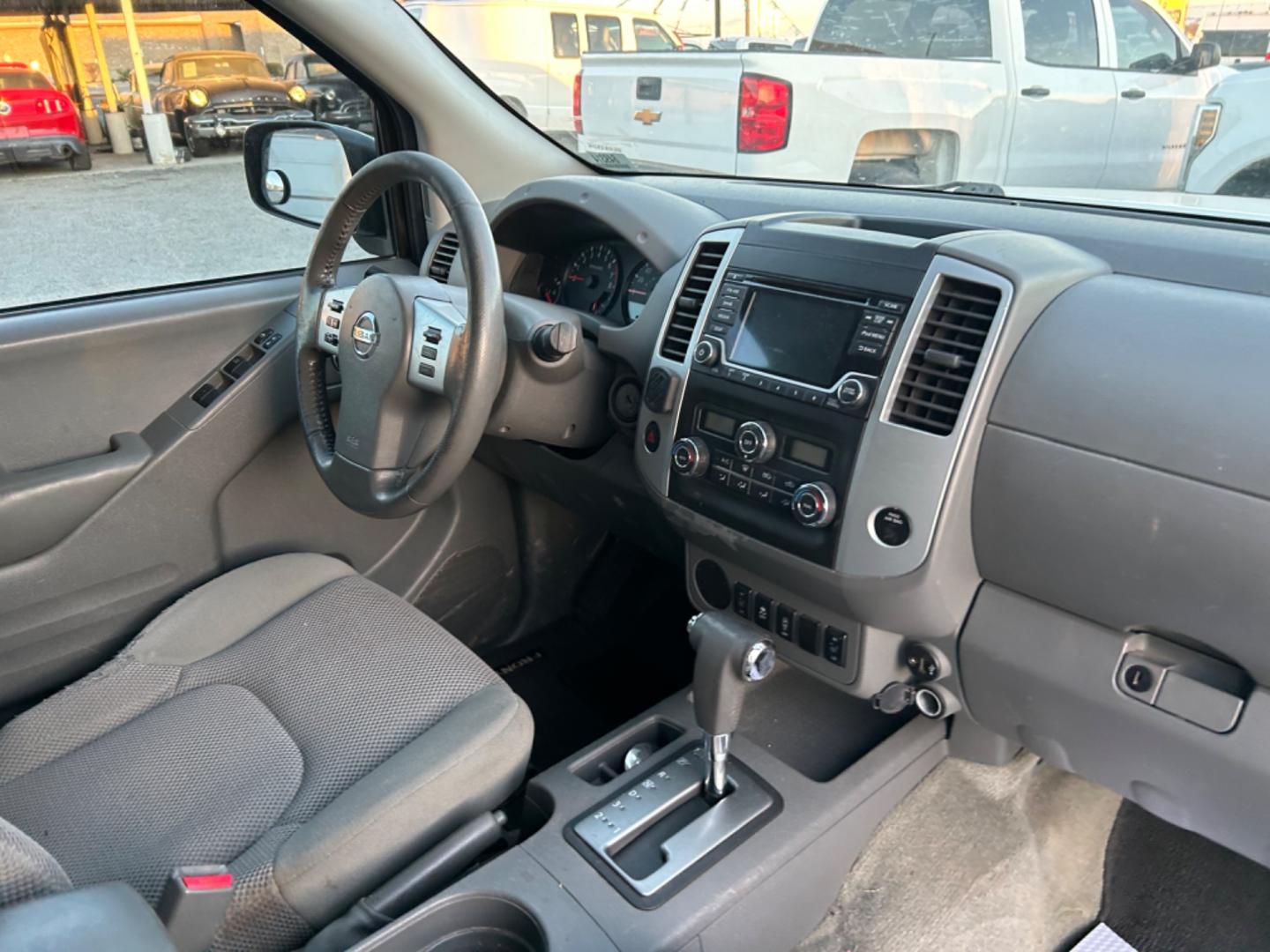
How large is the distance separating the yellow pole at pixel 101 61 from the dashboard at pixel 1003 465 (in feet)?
4.18

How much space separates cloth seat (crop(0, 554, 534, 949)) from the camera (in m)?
1.34

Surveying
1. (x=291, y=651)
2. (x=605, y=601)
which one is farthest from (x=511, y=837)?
(x=605, y=601)

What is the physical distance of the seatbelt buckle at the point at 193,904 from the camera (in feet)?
3.67

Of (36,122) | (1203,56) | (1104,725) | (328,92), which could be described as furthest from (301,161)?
(1104,725)

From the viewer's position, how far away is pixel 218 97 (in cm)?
226

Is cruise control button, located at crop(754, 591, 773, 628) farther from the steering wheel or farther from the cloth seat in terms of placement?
the steering wheel

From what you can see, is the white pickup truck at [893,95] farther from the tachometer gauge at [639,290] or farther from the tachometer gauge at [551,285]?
the tachometer gauge at [639,290]

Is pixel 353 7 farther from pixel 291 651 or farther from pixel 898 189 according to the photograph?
pixel 291 651

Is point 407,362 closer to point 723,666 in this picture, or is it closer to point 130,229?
point 723,666

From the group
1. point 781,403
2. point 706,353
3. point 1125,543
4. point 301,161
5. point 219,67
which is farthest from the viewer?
point 301,161

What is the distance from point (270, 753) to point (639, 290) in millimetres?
1079

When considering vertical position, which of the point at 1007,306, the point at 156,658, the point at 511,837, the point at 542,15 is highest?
the point at 542,15

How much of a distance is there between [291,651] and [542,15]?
195cm

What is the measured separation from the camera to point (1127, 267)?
4.50 ft
